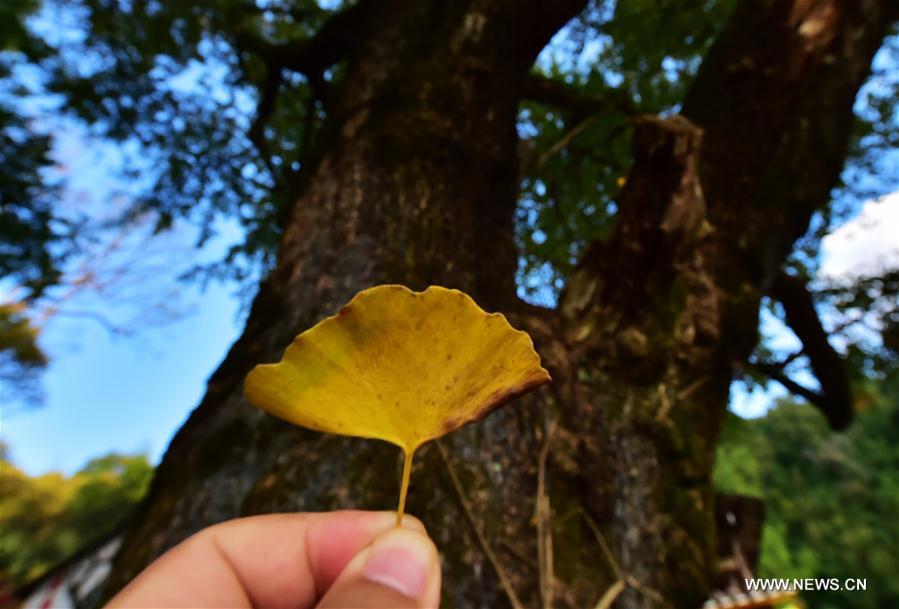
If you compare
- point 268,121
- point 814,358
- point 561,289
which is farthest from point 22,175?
point 814,358

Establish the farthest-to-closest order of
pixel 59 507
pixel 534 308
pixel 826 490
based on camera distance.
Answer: pixel 826 490, pixel 59 507, pixel 534 308

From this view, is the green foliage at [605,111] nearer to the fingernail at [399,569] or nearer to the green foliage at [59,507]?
the fingernail at [399,569]

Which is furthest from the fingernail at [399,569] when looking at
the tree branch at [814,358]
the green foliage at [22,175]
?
the green foliage at [22,175]

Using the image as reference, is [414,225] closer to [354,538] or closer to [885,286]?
[354,538]

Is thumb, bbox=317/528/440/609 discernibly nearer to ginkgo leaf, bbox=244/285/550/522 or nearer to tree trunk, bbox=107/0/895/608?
ginkgo leaf, bbox=244/285/550/522

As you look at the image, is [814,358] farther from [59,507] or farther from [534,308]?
[59,507]

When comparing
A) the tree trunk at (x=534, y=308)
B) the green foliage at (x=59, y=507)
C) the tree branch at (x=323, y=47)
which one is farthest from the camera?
the green foliage at (x=59, y=507)

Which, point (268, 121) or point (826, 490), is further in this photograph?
point (826, 490)
